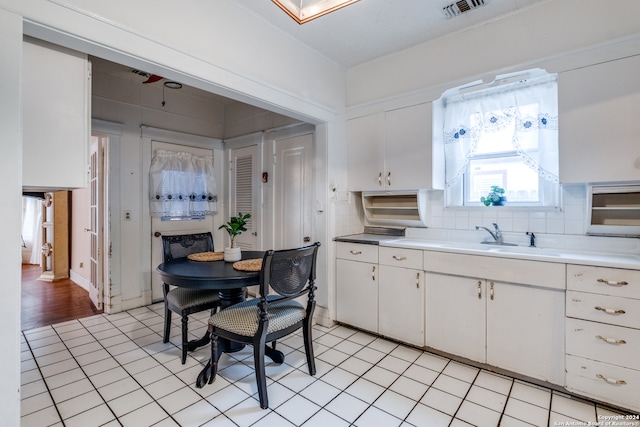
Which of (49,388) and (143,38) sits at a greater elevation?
(143,38)

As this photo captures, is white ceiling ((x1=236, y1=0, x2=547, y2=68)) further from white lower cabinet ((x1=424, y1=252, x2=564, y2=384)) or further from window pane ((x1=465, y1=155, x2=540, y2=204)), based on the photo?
white lower cabinet ((x1=424, y1=252, x2=564, y2=384))

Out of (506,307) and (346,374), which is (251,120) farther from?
(506,307)

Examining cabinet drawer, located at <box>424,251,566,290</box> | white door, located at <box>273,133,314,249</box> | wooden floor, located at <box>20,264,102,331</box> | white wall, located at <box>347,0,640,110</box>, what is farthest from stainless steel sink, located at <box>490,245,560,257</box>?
wooden floor, located at <box>20,264,102,331</box>

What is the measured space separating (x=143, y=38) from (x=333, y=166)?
6.16 ft

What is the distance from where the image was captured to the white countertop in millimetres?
1865

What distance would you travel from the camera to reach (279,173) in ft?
12.3

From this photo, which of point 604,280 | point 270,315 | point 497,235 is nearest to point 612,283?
point 604,280

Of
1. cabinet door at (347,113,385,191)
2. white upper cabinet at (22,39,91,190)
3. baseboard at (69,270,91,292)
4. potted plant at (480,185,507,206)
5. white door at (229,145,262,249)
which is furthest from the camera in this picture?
baseboard at (69,270,91,292)

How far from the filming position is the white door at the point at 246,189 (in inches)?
159

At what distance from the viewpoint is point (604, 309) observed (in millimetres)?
1848

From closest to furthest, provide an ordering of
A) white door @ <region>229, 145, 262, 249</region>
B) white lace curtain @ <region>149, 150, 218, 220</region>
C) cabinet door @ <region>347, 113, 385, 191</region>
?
1. cabinet door @ <region>347, 113, 385, 191</region>
2. white lace curtain @ <region>149, 150, 218, 220</region>
3. white door @ <region>229, 145, 262, 249</region>

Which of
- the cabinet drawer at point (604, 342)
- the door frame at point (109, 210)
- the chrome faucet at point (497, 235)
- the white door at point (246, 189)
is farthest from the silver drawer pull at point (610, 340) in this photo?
the door frame at point (109, 210)

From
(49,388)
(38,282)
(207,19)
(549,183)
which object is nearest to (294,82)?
(207,19)

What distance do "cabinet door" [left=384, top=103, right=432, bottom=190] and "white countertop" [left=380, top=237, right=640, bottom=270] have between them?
1.91 feet
